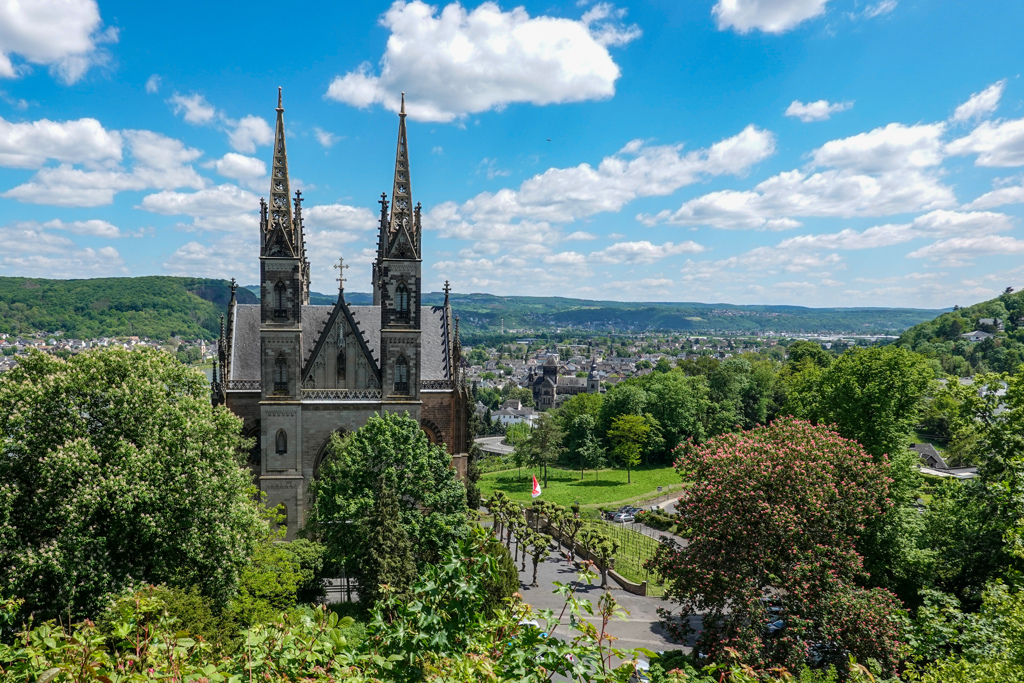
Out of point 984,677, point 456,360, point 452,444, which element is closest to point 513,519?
point 452,444

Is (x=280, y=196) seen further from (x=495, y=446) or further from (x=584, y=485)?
(x=495, y=446)

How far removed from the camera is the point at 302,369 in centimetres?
3466

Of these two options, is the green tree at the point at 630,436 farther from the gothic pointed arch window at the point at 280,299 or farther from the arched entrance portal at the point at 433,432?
the gothic pointed arch window at the point at 280,299

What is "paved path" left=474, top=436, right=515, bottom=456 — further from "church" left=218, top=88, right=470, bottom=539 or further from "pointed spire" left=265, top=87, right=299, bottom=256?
"pointed spire" left=265, top=87, right=299, bottom=256

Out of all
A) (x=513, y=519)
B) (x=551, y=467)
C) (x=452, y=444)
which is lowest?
(x=551, y=467)

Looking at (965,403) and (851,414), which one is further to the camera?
(851,414)

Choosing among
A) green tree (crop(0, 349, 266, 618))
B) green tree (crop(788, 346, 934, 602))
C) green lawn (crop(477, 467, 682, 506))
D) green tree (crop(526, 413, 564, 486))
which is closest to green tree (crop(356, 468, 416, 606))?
green tree (crop(0, 349, 266, 618))

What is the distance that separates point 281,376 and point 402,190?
41.4 ft

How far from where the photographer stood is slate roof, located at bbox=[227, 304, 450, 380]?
35969 mm

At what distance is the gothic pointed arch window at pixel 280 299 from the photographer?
1326 inches

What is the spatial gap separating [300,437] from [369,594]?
40.2 ft

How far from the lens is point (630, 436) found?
237 feet

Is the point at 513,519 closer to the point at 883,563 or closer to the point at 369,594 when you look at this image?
the point at 369,594

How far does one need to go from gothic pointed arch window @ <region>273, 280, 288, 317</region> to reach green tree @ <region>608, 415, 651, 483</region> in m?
47.7
